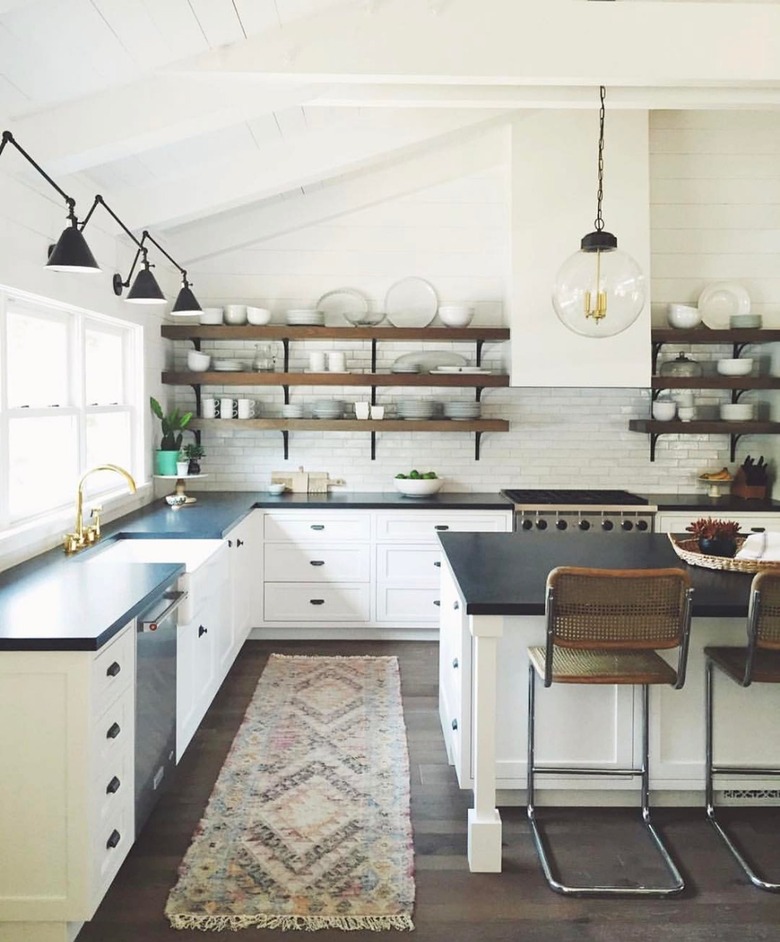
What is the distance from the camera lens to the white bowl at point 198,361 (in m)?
5.74

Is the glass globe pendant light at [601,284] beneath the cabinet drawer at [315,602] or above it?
above

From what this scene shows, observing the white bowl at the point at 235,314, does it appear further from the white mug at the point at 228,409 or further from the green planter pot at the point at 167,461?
the green planter pot at the point at 167,461

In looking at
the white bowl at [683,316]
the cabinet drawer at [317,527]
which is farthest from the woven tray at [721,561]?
the white bowl at [683,316]

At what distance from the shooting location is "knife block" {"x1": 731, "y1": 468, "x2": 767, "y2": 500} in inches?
224

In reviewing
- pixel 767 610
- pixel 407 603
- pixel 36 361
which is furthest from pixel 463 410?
pixel 767 610

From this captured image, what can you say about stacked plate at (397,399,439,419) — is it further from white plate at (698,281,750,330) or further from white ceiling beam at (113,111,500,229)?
white plate at (698,281,750,330)

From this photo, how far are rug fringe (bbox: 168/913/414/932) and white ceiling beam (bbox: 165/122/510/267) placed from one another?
178 inches

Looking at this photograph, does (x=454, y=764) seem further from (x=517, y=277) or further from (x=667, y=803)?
(x=517, y=277)

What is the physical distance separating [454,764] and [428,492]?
2496 millimetres

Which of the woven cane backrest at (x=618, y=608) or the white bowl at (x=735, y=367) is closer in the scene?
the woven cane backrest at (x=618, y=608)

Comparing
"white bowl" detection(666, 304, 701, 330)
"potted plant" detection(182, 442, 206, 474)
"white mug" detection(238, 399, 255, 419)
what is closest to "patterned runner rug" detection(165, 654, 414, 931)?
"potted plant" detection(182, 442, 206, 474)

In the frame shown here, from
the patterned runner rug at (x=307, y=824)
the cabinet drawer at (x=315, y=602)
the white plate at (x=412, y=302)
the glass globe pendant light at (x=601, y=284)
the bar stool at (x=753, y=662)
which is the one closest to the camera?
the patterned runner rug at (x=307, y=824)

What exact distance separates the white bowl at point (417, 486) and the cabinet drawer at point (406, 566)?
0.45 metres

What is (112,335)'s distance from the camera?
4.96m
